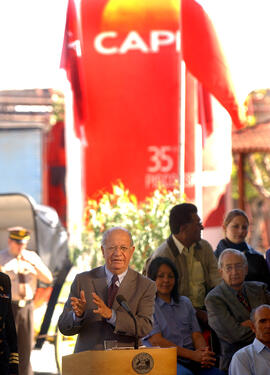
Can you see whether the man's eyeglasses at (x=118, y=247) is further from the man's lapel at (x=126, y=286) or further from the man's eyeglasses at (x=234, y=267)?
the man's eyeglasses at (x=234, y=267)

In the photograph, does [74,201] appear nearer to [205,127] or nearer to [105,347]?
[205,127]

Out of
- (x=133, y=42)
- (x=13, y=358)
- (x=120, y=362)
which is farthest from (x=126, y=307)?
(x=133, y=42)

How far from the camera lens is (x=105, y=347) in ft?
16.3

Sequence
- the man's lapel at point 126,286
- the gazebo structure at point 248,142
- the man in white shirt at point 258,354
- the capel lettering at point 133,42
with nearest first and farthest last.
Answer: the man's lapel at point 126,286 → the man in white shirt at point 258,354 → the capel lettering at point 133,42 → the gazebo structure at point 248,142

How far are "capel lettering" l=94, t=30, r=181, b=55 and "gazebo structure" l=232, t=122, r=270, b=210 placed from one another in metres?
5.40

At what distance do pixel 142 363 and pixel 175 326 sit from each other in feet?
4.99

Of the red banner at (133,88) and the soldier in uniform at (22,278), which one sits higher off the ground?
the red banner at (133,88)

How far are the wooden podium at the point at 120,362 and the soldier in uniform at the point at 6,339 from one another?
45cm

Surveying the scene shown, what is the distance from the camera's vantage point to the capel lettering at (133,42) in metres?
10.2

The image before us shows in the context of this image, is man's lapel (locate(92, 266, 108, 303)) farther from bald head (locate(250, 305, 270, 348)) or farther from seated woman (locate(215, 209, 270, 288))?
seated woman (locate(215, 209, 270, 288))

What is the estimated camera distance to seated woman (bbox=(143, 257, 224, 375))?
611 cm

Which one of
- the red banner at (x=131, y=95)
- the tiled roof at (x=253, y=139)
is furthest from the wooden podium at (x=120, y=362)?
the tiled roof at (x=253, y=139)

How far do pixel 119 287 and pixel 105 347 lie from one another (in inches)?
14.4

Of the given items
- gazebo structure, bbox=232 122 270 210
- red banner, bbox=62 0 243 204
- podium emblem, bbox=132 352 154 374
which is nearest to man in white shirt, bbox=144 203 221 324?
podium emblem, bbox=132 352 154 374
